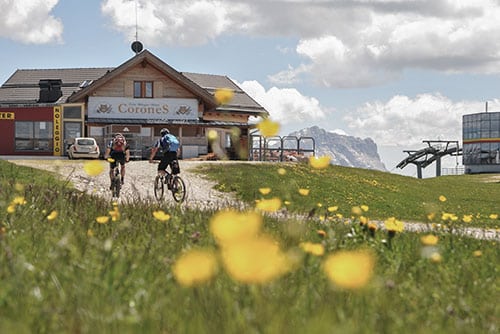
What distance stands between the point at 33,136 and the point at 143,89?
7221 mm

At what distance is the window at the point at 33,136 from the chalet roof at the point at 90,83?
7.98 ft

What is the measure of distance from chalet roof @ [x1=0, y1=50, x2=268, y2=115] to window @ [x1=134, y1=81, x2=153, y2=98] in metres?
1.21

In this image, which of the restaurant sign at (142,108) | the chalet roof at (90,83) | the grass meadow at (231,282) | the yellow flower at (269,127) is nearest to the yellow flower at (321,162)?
the grass meadow at (231,282)

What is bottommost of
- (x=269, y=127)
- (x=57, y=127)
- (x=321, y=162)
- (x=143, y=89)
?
(x=321, y=162)

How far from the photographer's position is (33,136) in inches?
1594

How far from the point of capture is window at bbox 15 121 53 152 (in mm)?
40312

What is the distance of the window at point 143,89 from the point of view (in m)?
41.3

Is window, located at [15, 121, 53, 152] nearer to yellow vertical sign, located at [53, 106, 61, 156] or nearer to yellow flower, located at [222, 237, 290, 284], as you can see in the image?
yellow vertical sign, located at [53, 106, 61, 156]

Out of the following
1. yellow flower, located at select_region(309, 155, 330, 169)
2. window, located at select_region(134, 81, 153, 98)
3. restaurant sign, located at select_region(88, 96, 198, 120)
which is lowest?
yellow flower, located at select_region(309, 155, 330, 169)

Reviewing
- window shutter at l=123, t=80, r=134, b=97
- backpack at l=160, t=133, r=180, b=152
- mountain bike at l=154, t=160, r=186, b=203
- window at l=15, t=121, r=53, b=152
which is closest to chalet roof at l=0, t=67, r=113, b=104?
window at l=15, t=121, r=53, b=152

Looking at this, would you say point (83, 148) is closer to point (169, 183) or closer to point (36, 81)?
point (36, 81)

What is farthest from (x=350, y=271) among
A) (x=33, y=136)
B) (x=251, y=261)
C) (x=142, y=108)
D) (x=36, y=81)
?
(x=36, y=81)

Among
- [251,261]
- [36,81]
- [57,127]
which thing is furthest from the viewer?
[36,81]

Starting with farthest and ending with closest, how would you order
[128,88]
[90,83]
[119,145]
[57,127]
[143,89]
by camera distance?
[90,83]
[143,89]
[128,88]
[57,127]
[119,145]
